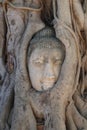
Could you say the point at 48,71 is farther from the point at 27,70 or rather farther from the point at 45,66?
the point at 27,70

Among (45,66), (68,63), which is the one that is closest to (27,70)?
(45,66)

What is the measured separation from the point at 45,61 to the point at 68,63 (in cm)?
12

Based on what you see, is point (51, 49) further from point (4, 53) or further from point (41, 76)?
point (4, 53)

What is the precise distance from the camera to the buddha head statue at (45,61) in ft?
7.58

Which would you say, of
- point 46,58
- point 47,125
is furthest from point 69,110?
point 46,58

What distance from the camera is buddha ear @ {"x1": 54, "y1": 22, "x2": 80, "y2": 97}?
230 centimetres

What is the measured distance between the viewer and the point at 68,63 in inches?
91.1

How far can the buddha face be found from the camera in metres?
2.31

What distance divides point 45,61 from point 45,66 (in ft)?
0.09

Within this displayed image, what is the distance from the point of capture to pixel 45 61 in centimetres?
232

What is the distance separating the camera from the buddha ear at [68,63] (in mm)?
2301

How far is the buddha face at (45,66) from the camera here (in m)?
2.31

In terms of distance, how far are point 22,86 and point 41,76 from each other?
126 millimetres

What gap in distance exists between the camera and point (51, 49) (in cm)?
232
